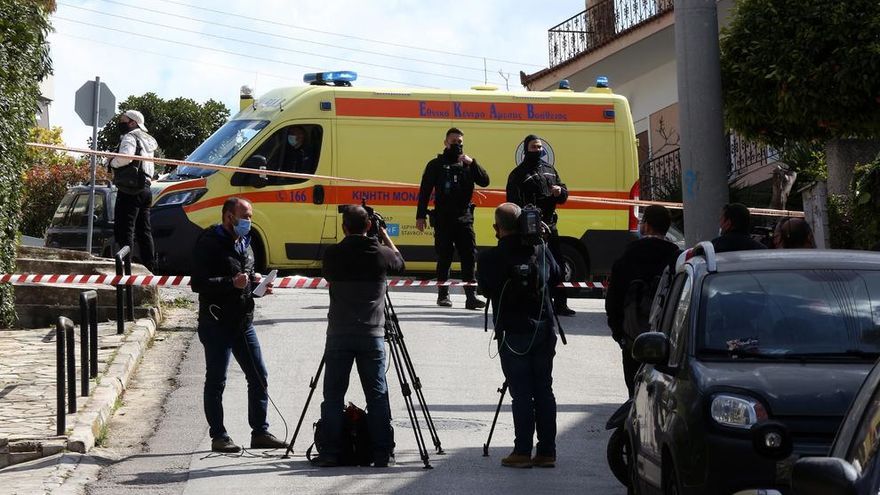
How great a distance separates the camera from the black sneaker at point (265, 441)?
11.4 meters

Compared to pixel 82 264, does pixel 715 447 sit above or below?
below

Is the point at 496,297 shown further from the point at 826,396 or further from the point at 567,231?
the point at 567,231

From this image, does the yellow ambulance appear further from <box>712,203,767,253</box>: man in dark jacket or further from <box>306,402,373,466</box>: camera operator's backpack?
<box>712,203,767,253</box>: man in dark jacket

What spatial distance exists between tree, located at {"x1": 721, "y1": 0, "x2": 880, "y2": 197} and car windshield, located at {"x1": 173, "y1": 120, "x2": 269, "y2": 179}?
8.01 m

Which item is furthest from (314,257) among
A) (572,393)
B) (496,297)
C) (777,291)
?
(777,291)

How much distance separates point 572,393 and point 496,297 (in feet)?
10.7

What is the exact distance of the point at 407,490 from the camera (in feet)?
32.4

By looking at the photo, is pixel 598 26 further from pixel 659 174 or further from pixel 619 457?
pixel 619 457

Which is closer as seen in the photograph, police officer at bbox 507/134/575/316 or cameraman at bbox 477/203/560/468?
cameraman at bbox 477/203/560/468

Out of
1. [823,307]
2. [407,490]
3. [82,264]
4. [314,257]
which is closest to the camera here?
[823,307]

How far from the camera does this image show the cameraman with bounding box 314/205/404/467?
1079 cm

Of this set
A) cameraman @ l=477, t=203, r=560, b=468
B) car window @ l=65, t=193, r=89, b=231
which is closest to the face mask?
cameraman @ l=477, t=203, r=560, b=468

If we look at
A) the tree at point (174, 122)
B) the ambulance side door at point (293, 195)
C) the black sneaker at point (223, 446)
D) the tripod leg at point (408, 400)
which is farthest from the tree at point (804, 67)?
the tree at point (174, 122)

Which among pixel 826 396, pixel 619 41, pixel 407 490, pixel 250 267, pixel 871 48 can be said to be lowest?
pixel 407 490
